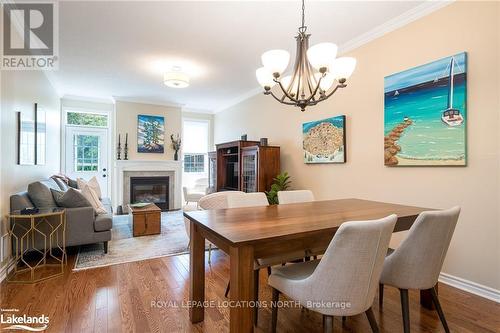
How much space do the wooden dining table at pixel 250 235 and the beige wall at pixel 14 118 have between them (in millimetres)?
2173

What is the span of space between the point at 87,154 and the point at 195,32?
14.9ft

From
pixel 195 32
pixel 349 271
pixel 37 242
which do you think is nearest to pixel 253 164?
pixel 195 32

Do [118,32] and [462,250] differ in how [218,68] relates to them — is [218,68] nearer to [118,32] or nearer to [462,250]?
[118,32]

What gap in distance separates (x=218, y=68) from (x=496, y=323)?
13.9ft

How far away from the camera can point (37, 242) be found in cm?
279

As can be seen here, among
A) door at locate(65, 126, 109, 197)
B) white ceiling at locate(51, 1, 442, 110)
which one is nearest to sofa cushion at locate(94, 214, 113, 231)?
white ceiling at locate(51, 1, 442, 110)

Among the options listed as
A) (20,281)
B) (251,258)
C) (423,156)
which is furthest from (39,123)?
(423,156)

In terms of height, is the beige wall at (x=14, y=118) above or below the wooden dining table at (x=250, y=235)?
above

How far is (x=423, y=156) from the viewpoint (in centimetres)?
248

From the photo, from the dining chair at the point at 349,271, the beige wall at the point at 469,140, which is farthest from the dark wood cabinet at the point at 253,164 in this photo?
the dining chair at the point at 349,271

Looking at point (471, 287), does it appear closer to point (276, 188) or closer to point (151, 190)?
point (276, 188)

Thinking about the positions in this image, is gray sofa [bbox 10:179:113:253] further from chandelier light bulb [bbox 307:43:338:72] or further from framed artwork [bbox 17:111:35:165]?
chandelier light bulb [bbox 307:43:338:72]

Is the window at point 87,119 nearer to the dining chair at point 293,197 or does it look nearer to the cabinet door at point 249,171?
the cabinet door at point 249,171

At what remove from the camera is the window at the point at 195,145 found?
22.8 ft
